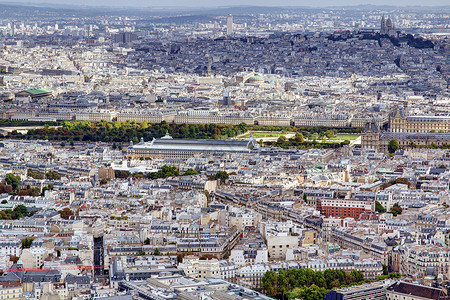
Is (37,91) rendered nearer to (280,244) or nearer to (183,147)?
(183,147)

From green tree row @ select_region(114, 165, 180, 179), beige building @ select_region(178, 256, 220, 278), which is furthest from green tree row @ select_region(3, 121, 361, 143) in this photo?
beige building @ select_region(178, 256, 220, 278)

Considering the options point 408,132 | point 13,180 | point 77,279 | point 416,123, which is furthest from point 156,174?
point 416,123

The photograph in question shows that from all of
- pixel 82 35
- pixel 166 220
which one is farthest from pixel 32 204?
pixel 82 35

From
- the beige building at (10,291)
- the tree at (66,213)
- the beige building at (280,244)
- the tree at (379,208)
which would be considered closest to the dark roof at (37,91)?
the tree at (66,213)

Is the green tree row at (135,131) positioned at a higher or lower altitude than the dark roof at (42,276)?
lower

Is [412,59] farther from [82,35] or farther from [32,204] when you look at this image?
[32,204]

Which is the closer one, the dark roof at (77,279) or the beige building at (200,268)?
the dark roof at (77,279)

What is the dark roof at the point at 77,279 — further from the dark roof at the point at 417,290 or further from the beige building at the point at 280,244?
the dark roof at the point at 417,290
